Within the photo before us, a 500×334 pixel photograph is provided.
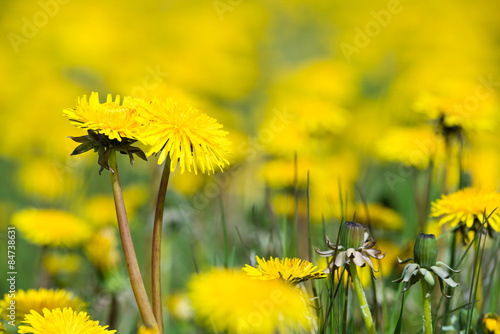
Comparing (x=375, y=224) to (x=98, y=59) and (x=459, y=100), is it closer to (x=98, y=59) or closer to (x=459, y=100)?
(x=459, y=100)

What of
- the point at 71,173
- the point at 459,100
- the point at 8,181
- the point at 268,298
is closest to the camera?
the point at 268,298

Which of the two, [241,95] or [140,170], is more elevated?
[241,95]

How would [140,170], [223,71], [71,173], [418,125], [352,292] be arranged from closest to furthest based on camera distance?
[352,292], [418,125], [71,173], [140,170], [223,71]

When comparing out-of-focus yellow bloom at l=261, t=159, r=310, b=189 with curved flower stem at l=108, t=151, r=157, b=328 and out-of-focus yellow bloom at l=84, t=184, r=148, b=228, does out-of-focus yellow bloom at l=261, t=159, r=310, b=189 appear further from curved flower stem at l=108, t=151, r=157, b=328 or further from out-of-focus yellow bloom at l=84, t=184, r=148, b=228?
curved flower stem at l=108, t=151, r=157, b=328

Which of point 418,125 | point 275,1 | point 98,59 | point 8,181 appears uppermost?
point 275,1

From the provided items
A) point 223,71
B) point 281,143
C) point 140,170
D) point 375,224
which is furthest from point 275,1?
point 375,224

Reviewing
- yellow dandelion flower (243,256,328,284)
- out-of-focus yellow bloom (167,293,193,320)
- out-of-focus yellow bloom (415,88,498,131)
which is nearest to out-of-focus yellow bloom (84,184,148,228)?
out-of-focus yellow bloom (167,293,193,320)

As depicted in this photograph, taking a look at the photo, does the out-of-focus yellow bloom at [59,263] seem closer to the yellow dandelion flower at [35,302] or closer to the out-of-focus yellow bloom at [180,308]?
the out-of-focus yellow bloom at [180,308]

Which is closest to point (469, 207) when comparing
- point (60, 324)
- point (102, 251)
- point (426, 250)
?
point (426, 250)

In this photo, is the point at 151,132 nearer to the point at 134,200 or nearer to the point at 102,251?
the point at 102,251
